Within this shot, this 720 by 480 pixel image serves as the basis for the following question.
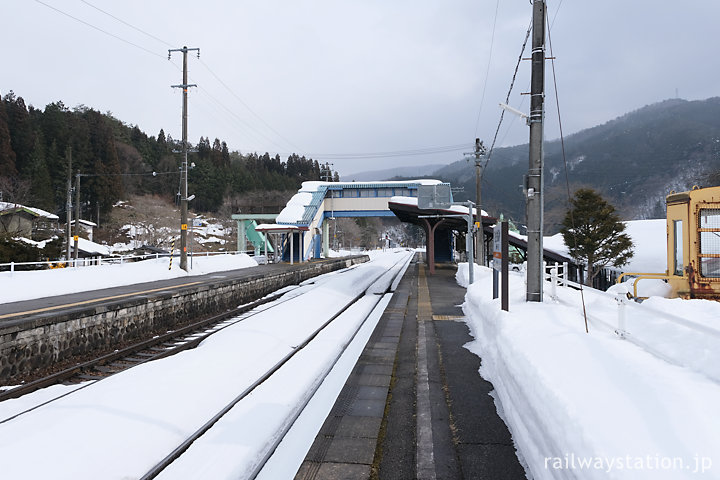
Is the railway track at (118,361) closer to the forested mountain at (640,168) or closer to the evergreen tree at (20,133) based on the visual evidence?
the evergreen tree at (20,133)

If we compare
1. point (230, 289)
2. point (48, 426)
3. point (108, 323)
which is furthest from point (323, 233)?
point (48, 426)

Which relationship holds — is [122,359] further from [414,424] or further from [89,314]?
[414,424]

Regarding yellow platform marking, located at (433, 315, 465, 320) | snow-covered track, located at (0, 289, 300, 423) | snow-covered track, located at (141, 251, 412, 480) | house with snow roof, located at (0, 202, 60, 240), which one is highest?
house with snow roof, located at (0, 202, 60, 240)

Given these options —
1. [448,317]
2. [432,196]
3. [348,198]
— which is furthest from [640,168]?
[448,317]

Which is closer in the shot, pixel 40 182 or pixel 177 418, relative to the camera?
pixel 177 418

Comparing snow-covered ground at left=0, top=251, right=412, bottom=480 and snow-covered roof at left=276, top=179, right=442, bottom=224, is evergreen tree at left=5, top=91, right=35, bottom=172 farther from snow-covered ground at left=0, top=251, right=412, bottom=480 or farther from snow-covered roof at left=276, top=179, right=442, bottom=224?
snow-covered ground at left=0, top=251, right=412, bottom=480

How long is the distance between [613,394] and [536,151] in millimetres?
6684

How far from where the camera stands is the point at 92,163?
200ft

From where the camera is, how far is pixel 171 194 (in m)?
89.9

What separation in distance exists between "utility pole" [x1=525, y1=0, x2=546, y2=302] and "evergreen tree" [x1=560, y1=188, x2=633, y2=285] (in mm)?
18359

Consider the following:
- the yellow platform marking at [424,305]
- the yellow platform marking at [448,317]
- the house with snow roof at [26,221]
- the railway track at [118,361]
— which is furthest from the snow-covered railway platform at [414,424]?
the house with snow roof at [26,221]

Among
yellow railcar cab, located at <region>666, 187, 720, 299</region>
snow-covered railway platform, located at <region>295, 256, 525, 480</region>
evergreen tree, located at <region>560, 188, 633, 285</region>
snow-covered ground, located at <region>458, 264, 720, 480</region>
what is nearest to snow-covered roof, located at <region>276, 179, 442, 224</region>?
evergreen tree, located at <region>560, 188, 633, 285</region>

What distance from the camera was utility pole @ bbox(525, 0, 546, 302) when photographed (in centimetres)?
934

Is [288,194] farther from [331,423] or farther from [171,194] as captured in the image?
[331,423]
